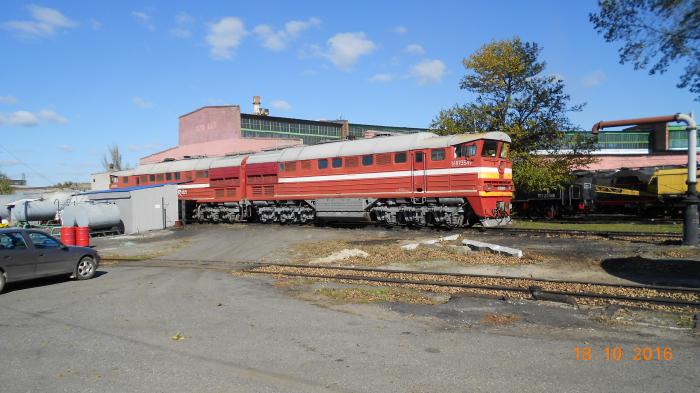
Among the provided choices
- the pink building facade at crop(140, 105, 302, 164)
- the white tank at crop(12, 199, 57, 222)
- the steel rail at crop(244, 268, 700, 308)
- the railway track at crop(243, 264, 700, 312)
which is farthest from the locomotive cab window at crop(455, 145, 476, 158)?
the white tank at crop(12, 199, 57, 222)

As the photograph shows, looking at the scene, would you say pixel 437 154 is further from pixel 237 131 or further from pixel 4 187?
pixel 4 187

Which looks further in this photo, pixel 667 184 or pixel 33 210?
pixel 33 210

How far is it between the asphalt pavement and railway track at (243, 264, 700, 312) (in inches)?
79.2

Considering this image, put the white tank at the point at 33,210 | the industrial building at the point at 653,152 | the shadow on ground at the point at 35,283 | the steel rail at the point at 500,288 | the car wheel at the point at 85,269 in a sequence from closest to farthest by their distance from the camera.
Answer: the steel rail at the point at 500,288 < the shadow on ground at the point at 35,283 < the car wheel at the point at 85,269 < the white tank at the point at 33,210 < the industrial building at the point at 653,152

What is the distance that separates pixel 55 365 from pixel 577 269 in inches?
436

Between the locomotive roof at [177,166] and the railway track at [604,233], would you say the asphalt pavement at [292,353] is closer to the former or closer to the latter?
the railway track at [604,233]

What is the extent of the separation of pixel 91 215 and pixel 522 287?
2276cm

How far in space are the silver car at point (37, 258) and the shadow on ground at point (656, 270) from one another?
12.9 metres

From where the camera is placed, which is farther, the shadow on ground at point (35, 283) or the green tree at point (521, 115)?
the green tree at point (521, 115)

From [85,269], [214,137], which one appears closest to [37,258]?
[85,269]

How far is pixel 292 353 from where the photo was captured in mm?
6145

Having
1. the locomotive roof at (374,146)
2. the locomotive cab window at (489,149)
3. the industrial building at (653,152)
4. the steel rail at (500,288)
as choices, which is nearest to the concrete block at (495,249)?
the steel rail at (500,288)
